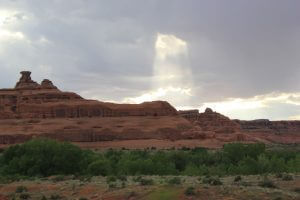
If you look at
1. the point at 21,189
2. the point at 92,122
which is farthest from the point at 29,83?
the point at 21,189

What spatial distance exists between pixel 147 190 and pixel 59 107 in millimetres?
93981

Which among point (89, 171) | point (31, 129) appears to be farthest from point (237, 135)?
point (89, 171)

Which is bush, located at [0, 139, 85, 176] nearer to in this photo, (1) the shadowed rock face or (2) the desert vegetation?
(2) the desert vegetation

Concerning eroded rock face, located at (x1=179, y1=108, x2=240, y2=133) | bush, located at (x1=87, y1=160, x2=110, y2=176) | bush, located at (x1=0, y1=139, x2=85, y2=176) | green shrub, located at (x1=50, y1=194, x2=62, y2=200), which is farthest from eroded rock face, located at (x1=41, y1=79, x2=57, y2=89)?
green shrub, located at (x1=50, y1=194, x2=62, y2=200)

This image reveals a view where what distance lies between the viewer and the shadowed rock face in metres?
116

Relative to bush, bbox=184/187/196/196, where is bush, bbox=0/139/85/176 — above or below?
above

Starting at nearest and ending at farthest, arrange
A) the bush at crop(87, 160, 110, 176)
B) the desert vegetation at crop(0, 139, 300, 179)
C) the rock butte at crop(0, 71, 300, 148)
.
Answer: the desert vegetation at crop(0, 139, 300, 179)
the bush at crop(87, 160, 110, 176)
the rock butte at crop(0, 71, 300, 148)

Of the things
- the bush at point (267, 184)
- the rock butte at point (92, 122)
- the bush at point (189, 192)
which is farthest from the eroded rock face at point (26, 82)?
the bush at point (189, 192)

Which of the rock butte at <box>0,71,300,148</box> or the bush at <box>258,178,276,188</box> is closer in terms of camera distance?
the bush at <box>258,178,276,188</box>

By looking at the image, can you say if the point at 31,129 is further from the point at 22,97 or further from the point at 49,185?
the point at 49,185

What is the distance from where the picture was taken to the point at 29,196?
2741cm

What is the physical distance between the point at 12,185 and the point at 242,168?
1601 centimetres

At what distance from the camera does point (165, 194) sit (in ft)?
75.0

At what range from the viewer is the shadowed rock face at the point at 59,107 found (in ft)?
380
